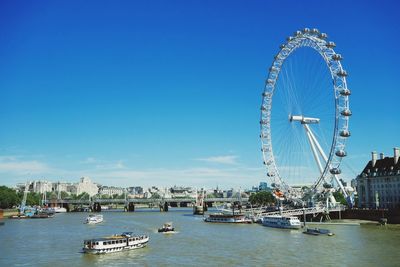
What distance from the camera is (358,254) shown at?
101 ft

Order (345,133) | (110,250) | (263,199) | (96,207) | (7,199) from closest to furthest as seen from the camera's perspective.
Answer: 1. (110,250)
2. (345,133)
3. (7,199)
4. (263,199)
5. (96,207)

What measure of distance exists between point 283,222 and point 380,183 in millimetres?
19410

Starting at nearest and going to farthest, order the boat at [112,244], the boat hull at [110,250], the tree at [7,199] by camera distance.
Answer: the boat hull at [110,250], the boat at [112,244], the tree at [7,199]

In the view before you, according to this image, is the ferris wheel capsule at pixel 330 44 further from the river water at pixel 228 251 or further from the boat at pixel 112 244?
the boat at pixel 112 244

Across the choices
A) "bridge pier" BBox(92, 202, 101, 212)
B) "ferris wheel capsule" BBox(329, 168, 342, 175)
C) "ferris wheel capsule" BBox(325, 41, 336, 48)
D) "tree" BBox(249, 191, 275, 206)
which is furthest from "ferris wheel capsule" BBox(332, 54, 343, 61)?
"bridge pier" BBox(92, 202, 101, 212)

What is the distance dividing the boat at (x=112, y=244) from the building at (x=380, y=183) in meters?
38.0

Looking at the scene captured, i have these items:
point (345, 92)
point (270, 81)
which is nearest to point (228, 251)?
point (345, 92)

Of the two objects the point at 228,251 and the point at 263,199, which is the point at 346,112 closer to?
the point at 228,251

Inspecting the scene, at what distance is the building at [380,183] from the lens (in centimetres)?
6246

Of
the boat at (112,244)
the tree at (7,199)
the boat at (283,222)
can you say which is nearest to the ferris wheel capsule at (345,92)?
the boat at (283,222)

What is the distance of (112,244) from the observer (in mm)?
34938

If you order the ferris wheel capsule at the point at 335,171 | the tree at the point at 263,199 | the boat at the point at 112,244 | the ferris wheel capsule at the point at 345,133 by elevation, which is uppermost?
the ferris wheel capsule at the point at 345,133

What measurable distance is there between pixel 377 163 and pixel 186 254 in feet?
147

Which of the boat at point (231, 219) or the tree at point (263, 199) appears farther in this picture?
the tree at point (263, 199)
